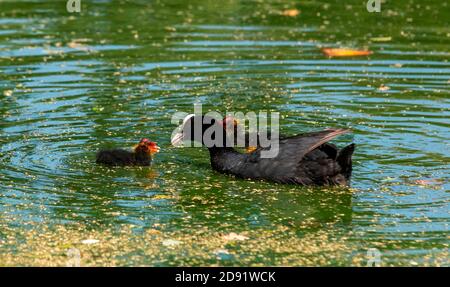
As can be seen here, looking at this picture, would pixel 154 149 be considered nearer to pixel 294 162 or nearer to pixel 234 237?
pixel 294 162

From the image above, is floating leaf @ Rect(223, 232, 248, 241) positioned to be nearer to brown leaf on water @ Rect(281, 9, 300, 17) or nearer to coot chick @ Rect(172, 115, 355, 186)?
coot chick @ Rect(172, 115, 355, 186)

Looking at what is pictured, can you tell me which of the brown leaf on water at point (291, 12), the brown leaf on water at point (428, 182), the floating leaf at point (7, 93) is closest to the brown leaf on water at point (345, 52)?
the brown leaf on water at point (291, 12)

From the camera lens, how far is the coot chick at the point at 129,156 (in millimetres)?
10345

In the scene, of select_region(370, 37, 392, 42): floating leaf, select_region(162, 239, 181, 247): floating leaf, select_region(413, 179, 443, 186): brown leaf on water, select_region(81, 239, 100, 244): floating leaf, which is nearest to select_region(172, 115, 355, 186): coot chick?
select_region(413, 179, 443, 186): brown leaf on water

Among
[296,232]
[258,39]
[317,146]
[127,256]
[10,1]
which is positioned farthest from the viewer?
[10,1]

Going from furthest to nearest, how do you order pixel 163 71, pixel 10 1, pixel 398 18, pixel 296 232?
pixel 10 1 < pixel 398 18 < pixel 163 71 < pixel 296 232

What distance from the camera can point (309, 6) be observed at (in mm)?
18656

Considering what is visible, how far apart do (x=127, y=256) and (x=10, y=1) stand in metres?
12.4

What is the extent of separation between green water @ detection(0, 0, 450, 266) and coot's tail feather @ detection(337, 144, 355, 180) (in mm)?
179

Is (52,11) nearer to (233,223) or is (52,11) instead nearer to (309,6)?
(309,6)

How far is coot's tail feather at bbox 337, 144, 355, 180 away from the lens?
9562mm

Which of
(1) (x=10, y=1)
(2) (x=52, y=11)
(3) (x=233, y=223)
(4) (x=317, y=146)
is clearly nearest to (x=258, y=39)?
(2) (x=52, y=11)

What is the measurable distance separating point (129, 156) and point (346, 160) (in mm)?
2213

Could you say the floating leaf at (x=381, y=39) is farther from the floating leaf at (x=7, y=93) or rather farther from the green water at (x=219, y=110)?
the floating leaf at (x=7, y=93)
